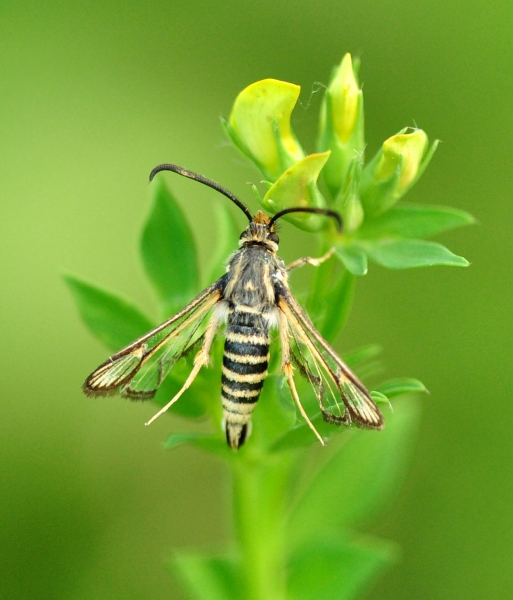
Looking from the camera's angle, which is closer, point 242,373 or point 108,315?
point 242,373

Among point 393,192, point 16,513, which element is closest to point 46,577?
point 16,513

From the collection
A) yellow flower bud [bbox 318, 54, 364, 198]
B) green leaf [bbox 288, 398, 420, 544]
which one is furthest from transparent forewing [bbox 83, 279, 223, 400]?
green leaf [bbox 288, 398, 420, 544]

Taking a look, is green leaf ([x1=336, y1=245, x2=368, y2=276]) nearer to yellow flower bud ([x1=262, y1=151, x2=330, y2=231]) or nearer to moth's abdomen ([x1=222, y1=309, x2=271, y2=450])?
yellow flower bud ([x1=262, y1=151, x2=330, y2=231])

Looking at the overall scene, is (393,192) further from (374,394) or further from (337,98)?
(374,394)

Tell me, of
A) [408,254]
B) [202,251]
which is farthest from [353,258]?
[202,251]

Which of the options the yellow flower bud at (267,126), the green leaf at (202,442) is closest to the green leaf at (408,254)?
the yellow flower bud at (267,126)

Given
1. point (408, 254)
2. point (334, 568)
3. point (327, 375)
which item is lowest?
point (334, 568)

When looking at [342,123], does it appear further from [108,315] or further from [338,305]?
[108,315]

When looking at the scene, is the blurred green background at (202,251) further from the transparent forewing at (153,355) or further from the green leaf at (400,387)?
the green leaf at (400,387)
